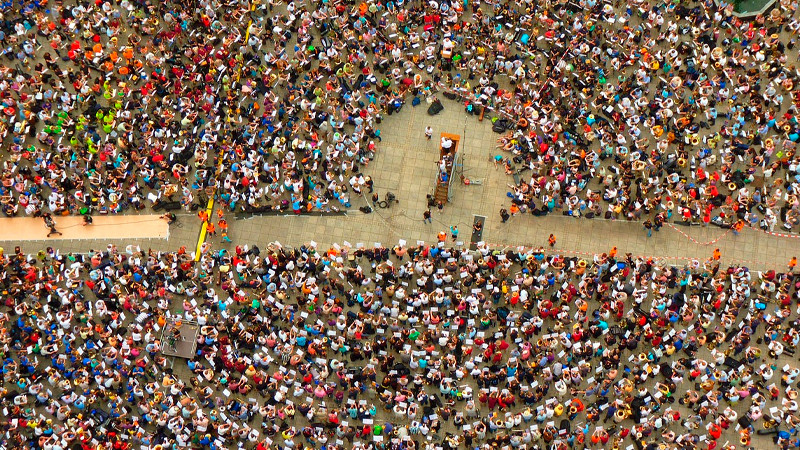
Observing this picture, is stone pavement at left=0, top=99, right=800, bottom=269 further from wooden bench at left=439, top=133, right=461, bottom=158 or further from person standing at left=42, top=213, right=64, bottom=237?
wooden bench at left=439, top=133, right=461, bottom=158

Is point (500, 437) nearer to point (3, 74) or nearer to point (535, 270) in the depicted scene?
point (535, 270)

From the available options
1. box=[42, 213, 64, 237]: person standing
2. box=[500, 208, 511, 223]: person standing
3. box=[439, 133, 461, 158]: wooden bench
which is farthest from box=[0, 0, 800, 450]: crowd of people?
box=[439, 133, 461, 158]: wooden bench

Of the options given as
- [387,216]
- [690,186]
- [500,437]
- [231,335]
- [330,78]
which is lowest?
[500,437]

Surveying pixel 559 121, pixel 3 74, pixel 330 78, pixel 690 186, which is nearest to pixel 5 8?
pixel 3 74

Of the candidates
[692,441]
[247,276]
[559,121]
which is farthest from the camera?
[559,121]

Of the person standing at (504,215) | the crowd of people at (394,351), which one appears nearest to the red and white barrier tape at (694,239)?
the crowd of people at (394,351)

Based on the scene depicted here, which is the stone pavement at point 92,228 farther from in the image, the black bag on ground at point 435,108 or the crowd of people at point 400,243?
the black bag on ground at point 435,108

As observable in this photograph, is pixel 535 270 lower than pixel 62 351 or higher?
higher
